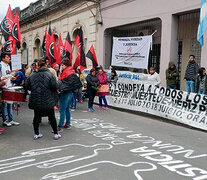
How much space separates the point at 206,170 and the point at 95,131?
2827 millimetres

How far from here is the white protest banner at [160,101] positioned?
6809mm

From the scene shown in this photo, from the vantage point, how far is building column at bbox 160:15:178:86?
32.3 ft

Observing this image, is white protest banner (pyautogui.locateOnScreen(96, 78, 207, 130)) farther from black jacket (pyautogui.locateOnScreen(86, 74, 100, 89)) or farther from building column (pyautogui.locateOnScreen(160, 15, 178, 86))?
building column (pyautogui.locateOnScreen(160, 15, 178, 86))

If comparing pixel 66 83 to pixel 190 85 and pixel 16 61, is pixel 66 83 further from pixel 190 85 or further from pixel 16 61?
pixel 190 85

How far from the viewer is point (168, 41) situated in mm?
9992

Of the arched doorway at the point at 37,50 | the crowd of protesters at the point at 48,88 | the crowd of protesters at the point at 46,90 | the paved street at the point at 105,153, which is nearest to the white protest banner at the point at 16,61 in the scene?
the crowd of protesters at the point at 48,88

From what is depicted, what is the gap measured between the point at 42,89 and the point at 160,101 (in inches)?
168

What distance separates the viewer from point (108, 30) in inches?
542

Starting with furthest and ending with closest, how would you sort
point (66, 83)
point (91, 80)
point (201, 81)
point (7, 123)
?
point (91, 80), point (201, 81), point (7, 123), point (66, 83)

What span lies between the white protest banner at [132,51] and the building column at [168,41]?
66cm

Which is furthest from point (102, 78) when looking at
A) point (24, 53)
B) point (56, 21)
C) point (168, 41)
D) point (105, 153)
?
point (24, 53)

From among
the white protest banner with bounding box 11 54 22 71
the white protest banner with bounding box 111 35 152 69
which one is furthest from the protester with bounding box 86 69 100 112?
the white protest banner with bounding box 111 35 152 69

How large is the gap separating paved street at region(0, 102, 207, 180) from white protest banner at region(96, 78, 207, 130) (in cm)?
49

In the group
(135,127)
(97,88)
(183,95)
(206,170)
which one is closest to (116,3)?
(97,88)
